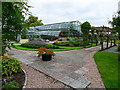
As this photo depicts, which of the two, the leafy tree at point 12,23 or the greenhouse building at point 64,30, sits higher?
the greenhouse building at point 64,30

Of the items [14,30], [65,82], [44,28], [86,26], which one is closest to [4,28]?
[14,30]

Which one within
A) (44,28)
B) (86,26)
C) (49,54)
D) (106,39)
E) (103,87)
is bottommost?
(103,87)

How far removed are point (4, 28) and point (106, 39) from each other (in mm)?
11372

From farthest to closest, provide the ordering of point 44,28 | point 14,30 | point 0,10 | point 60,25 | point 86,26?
point 44,28 → point 60,25 → point 86,26 → point 14,30 → point 0,10

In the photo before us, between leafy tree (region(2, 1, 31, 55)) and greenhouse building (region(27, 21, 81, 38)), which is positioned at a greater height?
greenhouse building (region(27, 21, 81, 38))

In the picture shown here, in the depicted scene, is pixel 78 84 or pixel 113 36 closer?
pixel 78 84

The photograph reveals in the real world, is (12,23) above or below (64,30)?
below

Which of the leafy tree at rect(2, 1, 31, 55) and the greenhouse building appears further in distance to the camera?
the greenhouse building

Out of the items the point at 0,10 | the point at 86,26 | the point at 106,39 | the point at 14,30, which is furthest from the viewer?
the point at 86,26

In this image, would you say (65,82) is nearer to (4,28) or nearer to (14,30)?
(14,30)

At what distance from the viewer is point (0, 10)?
6.82 ft

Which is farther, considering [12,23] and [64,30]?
[64,30]

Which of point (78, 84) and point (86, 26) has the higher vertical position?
point (86, 26)

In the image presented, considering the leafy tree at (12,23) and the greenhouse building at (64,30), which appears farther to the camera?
the greenhouse building at (64,30)
